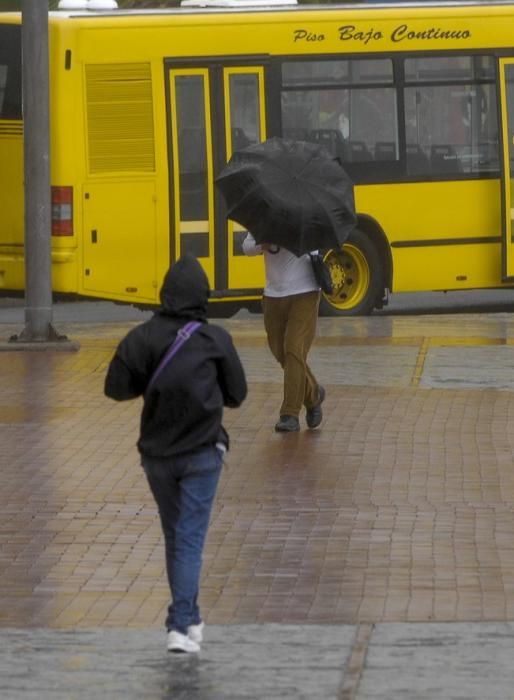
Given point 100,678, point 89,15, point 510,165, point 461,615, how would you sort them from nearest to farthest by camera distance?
point 100,678
point 461,615
point 89,15
point 510,165

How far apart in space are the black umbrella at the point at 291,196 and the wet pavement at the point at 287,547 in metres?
1.22

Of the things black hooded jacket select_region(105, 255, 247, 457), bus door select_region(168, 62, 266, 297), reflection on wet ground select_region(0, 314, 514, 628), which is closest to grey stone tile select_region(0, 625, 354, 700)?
reflection on wet ground select_region(0, 314, 514, 628)

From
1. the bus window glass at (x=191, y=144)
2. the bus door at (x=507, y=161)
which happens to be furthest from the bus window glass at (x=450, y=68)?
the bus window glass at (x=191, y=144)

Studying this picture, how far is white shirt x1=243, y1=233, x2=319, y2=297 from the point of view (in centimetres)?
1243

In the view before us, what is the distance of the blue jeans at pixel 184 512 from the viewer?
7.20 meters

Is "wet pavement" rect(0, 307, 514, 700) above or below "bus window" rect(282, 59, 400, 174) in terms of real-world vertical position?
below

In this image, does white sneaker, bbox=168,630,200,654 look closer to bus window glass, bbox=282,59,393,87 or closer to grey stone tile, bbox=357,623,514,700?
grey stone tile, bbox=357,623,514,700

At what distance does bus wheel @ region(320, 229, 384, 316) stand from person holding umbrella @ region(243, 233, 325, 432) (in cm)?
728

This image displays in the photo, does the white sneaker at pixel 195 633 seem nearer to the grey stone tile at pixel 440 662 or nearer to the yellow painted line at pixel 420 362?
the grey stone tile at pixel 440 662

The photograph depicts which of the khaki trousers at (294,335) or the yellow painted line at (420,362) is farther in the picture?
the yellow painted line at (420,362)

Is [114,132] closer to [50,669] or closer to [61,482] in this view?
[61,482]

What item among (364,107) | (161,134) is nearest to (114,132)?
(161,134)

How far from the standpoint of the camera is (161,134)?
62.5 ft

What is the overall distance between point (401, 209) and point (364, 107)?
40.8 inches
